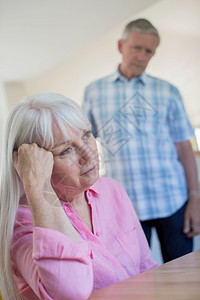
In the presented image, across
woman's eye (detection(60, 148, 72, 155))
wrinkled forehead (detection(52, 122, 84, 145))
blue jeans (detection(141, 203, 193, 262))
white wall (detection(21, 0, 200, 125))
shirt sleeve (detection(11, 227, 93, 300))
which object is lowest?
blue jeans (detection(141, 203, 193, 262))

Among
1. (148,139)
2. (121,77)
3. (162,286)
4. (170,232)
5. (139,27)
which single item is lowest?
(170,232)

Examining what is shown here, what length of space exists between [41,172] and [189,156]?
479 mm

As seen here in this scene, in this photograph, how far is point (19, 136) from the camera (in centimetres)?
66

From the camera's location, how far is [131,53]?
3.15ft

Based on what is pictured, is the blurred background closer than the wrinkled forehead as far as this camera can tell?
No

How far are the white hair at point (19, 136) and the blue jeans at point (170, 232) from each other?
39cm

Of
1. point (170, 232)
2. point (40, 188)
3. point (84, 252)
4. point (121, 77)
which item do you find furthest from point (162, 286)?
point (121, 77)

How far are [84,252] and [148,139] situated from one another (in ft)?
1.43

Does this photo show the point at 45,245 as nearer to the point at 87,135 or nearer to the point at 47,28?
the point at 87,135

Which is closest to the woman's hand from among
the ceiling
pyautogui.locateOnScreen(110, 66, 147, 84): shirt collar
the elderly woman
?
the elderly woman

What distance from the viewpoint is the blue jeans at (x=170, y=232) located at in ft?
3.19

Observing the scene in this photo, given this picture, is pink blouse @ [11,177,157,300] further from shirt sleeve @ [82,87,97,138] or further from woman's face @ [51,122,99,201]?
shirt sleeve @ [82,87,97,138]

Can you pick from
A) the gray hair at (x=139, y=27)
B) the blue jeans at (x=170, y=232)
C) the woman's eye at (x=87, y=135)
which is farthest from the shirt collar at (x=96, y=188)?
the gray hair at (x=139, y=27)

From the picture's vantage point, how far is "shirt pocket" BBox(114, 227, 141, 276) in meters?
0.72
